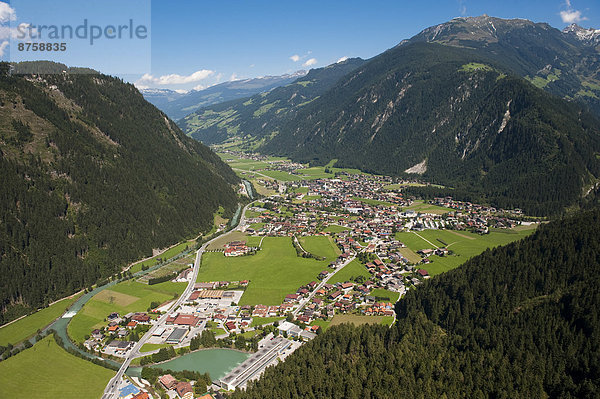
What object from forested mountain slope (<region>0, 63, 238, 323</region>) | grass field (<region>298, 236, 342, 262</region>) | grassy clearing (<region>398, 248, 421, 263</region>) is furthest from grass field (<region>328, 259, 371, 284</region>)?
forested mountain slope (<region>0, 63, 238, 323</region>)

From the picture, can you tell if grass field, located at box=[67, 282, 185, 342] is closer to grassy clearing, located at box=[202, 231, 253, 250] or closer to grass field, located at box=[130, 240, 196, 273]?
grass field, located at box=[130, 240, 196, 273]

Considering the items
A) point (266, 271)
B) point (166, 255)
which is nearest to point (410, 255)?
point (266, 271)

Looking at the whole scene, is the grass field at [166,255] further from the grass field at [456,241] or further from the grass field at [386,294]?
the grass field at [456,241]

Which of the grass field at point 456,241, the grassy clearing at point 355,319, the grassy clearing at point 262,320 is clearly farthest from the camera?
the grass field at point 456,241

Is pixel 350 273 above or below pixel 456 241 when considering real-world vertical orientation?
below

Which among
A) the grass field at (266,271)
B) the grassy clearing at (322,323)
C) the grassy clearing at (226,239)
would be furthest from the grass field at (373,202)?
the grassy clearing at (322,323)

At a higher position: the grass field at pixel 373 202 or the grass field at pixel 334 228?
the grass field at pixel 373 202

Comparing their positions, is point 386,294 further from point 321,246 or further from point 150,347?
point 150,347
